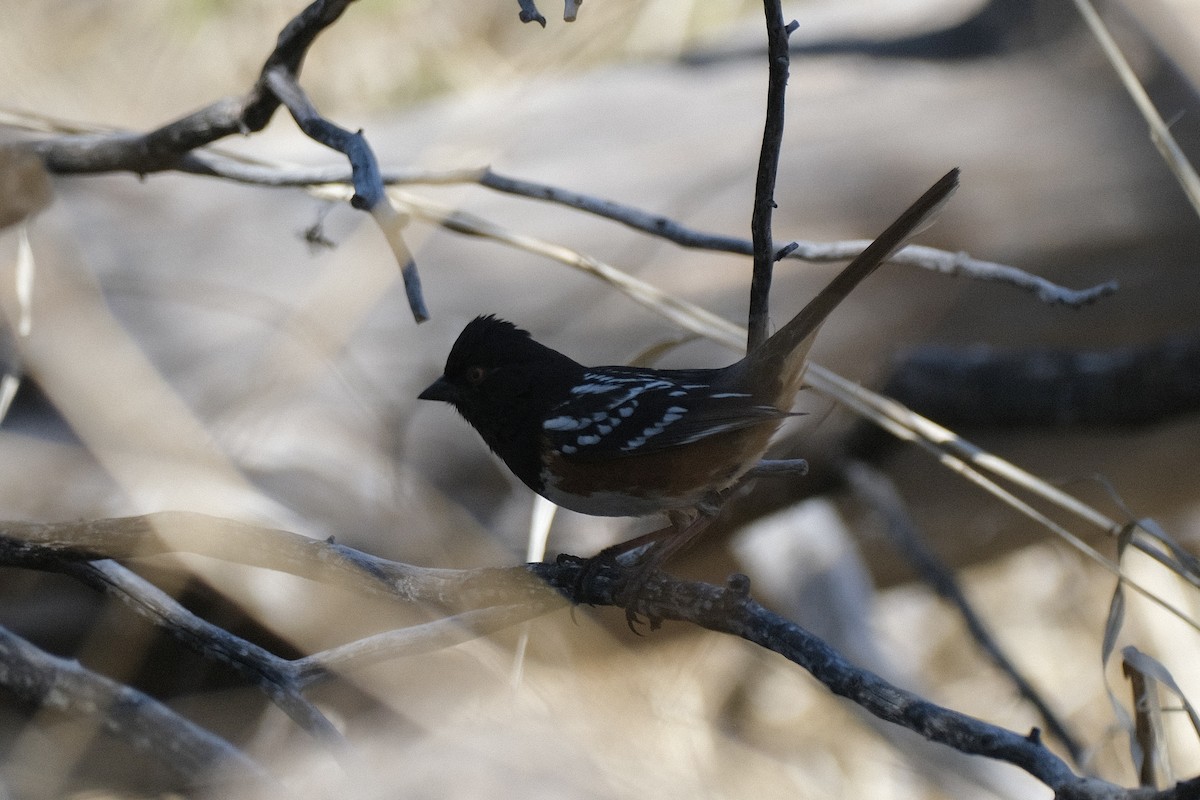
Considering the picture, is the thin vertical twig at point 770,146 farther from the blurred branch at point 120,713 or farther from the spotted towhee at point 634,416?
the blurred branch at point 120,713

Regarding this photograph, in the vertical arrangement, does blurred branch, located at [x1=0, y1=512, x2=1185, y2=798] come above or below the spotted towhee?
below

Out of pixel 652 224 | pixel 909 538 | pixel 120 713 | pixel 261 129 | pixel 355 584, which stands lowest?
pixel 120 713

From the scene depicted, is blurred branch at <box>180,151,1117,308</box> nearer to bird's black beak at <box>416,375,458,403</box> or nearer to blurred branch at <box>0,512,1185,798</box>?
bird's black beak at <box>416,375,458,403</box>

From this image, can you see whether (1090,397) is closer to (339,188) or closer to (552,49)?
(552,49)

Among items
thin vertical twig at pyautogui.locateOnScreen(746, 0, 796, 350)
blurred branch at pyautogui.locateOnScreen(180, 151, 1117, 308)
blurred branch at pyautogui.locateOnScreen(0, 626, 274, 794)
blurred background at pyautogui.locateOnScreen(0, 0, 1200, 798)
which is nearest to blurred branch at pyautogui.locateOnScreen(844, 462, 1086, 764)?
blurred background at pyautogui.locateOnScreen(0, 0, 1200, 798)

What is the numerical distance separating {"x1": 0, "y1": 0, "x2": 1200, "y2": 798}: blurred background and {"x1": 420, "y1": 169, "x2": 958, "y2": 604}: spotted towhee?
0.55 meters

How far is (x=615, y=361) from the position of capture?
3436 millimetres

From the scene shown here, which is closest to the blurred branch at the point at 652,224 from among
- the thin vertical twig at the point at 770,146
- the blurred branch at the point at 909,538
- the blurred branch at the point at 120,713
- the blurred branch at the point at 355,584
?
the thin vertical twig at the point at 770,146

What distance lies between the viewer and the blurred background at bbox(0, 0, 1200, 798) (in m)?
2.76

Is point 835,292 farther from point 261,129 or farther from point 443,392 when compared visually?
point 261,129

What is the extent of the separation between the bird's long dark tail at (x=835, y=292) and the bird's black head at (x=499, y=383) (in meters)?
0.45

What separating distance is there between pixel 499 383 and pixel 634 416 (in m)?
0.31

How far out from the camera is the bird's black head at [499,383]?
216 centimetres

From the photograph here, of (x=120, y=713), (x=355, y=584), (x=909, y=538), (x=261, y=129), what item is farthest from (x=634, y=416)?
(x=909, y=538)
